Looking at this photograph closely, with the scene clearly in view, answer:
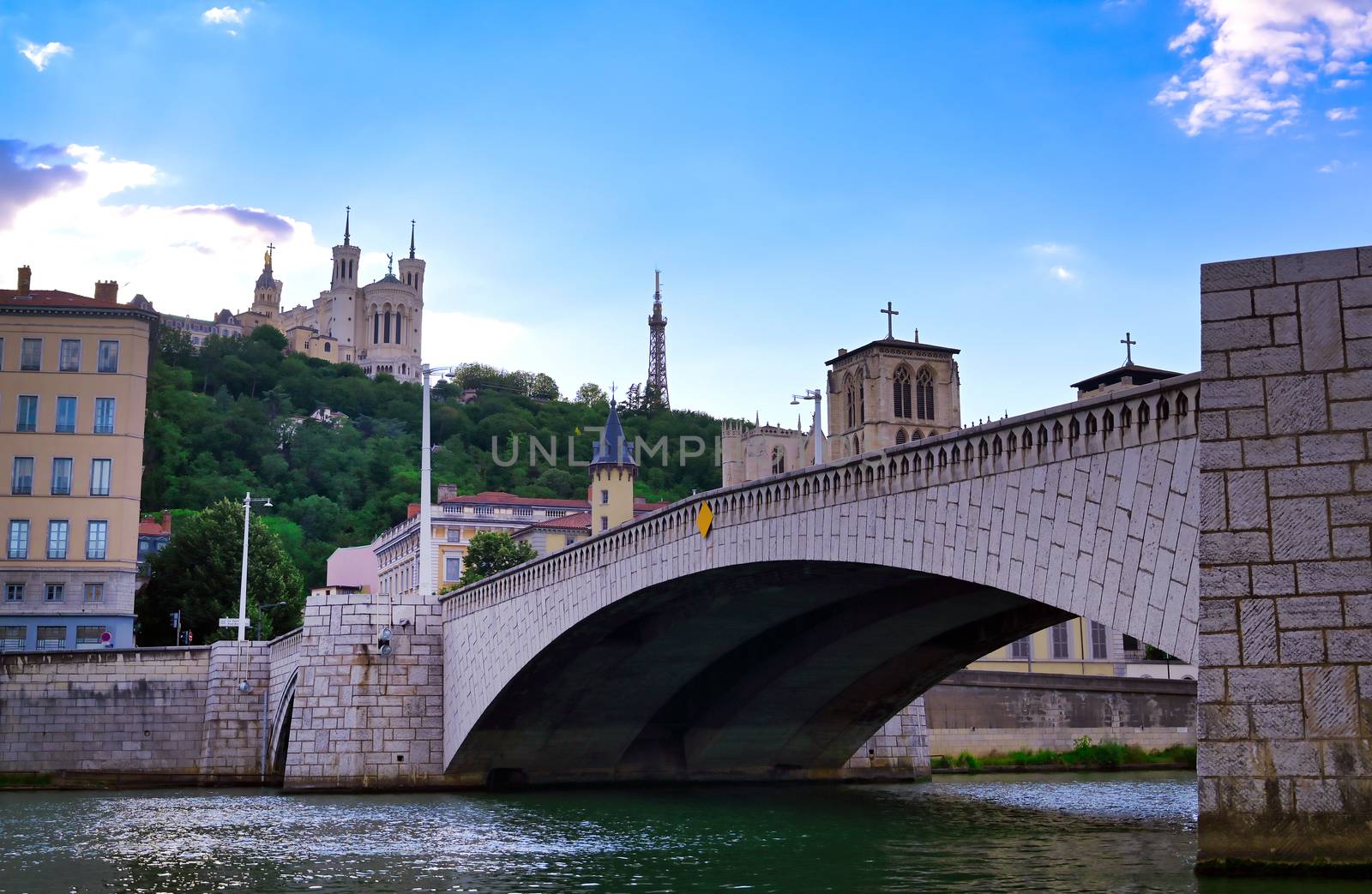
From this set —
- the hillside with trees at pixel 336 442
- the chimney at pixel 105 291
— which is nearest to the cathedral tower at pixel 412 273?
the hillside with trees at pixel 336 442

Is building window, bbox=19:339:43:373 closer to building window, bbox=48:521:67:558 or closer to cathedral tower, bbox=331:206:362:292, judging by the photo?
building window, bbox=48:521:67:558

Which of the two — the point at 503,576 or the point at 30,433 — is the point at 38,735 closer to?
the point at 30,433

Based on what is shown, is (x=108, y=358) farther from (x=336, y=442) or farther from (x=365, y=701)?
(x=336, y=442)

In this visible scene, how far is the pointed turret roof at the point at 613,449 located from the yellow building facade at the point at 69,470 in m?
39.8

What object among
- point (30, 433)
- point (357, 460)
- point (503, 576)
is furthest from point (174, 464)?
point (503, 576)

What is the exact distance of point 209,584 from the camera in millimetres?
62875

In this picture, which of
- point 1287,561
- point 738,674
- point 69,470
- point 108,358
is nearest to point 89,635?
point 69,470

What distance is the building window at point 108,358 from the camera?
168 feet

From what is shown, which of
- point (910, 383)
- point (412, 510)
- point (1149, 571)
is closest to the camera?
point (1149, 571)

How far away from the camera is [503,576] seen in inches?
1325

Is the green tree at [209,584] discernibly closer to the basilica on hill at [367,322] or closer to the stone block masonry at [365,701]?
the stone block masonry at [365,701]

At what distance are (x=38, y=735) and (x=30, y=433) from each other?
11487 millimetres

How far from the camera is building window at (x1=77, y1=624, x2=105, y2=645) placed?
166 ft

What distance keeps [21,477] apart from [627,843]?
34966 millimetres
